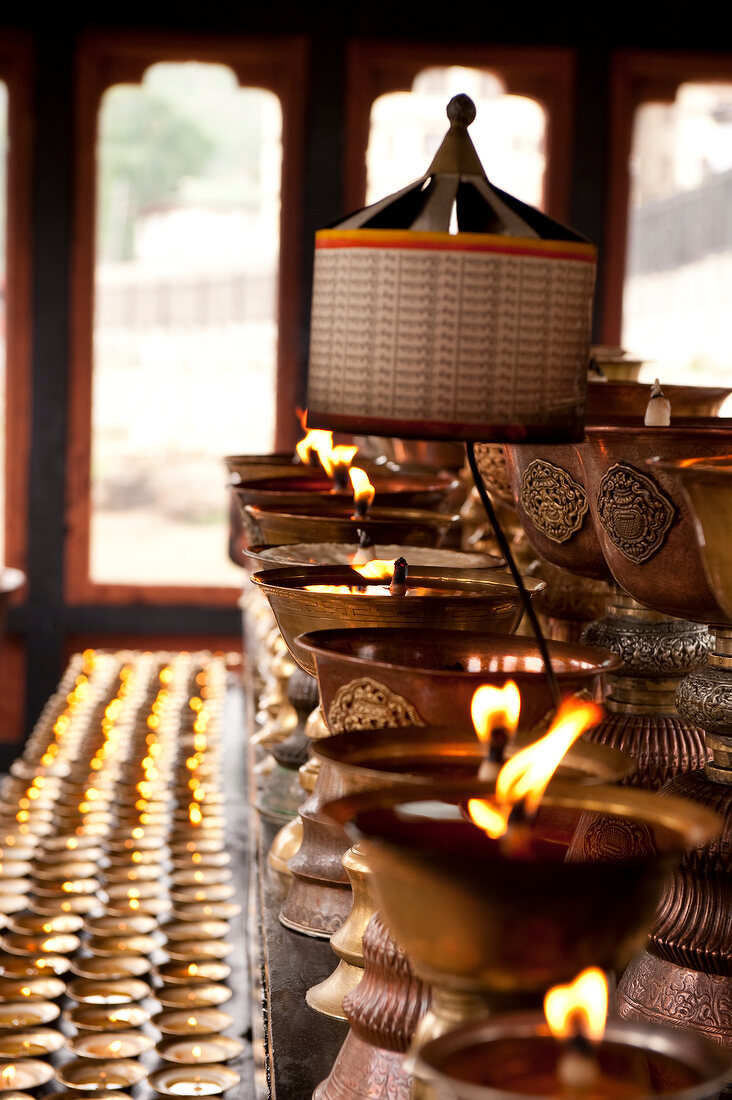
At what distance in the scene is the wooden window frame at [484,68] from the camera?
5137 mm

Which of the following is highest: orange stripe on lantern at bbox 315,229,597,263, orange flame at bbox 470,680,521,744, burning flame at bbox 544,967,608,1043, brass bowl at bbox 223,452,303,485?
orange stripe on lantern at bbox 315,229,597,263

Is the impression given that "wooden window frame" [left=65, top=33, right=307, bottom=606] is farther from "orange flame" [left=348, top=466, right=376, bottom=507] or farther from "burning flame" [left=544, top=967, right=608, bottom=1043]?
"burning flame" [left=544, top=967, right=608, bottom=1043]

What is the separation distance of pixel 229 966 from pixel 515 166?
4.20 m

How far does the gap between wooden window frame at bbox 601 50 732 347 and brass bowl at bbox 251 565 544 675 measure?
440 cm

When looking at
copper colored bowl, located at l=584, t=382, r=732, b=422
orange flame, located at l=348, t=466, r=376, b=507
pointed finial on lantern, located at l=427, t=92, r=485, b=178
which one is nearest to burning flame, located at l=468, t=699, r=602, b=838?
pointed finial on lantern, located at l=427, t=92, r=485, b=178

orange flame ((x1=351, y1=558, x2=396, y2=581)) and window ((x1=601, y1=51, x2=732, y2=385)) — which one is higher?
window ((x1=601, y1=51, x2=732, y2=385))

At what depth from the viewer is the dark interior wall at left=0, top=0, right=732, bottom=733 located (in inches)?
200

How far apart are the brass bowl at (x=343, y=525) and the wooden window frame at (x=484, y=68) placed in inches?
155

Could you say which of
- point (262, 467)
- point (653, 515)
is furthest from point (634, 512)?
point (262, 467)

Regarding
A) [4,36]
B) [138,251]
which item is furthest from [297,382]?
[4,36]

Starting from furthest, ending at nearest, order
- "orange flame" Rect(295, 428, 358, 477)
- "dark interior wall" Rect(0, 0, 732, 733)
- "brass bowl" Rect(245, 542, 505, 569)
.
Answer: "dark interior wall" Rect(0, 0, 732, 733), "orange flame" Rect(295, 428, 358, 477), "brass bowl" Rect(245, 542, 505, 569)

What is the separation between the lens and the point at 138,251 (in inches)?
213

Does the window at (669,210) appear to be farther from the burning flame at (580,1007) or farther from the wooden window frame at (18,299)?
the burning flame at (580,1007)

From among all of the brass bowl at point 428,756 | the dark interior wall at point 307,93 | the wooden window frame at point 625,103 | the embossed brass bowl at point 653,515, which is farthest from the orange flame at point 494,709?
the wooden window frame at point 625,103
